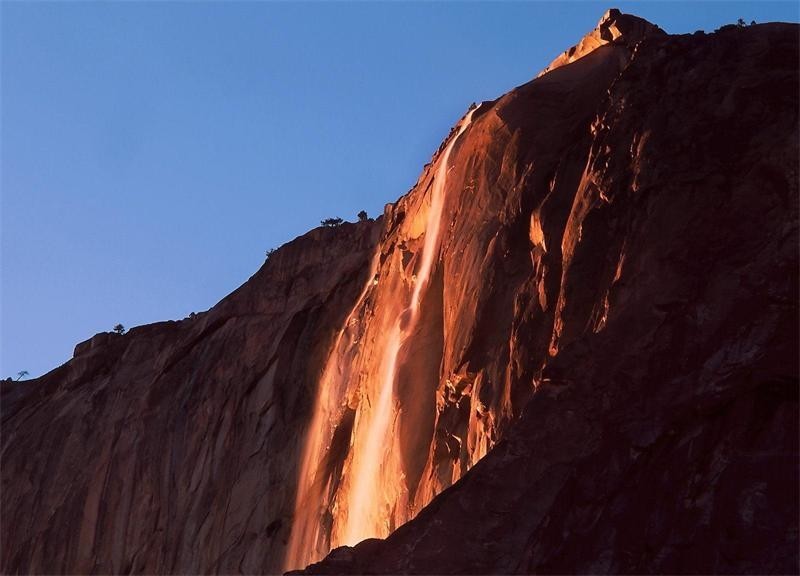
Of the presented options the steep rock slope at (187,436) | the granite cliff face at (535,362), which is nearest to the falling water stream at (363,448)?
the granite cliff face at (535,362)

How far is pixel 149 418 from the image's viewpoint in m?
38.0

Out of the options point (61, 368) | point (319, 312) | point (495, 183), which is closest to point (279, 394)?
point (319, 312)

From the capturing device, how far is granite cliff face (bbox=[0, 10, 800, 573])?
15.6 metres

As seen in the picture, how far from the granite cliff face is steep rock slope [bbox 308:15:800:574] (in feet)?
0.09

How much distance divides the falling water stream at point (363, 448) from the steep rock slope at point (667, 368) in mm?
5025

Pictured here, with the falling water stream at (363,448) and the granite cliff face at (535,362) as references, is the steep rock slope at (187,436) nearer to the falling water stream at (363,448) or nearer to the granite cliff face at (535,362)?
the granite cliff face at (535,362)

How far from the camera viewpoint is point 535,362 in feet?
66.2

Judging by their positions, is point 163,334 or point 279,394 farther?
point 163,334

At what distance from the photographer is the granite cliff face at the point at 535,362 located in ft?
51.1

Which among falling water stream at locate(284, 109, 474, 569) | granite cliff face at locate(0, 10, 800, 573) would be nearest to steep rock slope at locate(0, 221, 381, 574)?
granite cliff face at locate(0, 10, 800, 573)

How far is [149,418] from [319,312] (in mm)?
6840

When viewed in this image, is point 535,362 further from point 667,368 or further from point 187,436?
point 187,436

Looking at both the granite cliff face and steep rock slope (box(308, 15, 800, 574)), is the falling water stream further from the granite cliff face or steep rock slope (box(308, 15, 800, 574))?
steep rock slope (box(308, 15, 800, 574))

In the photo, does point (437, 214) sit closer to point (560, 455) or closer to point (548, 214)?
point (548, 214)
